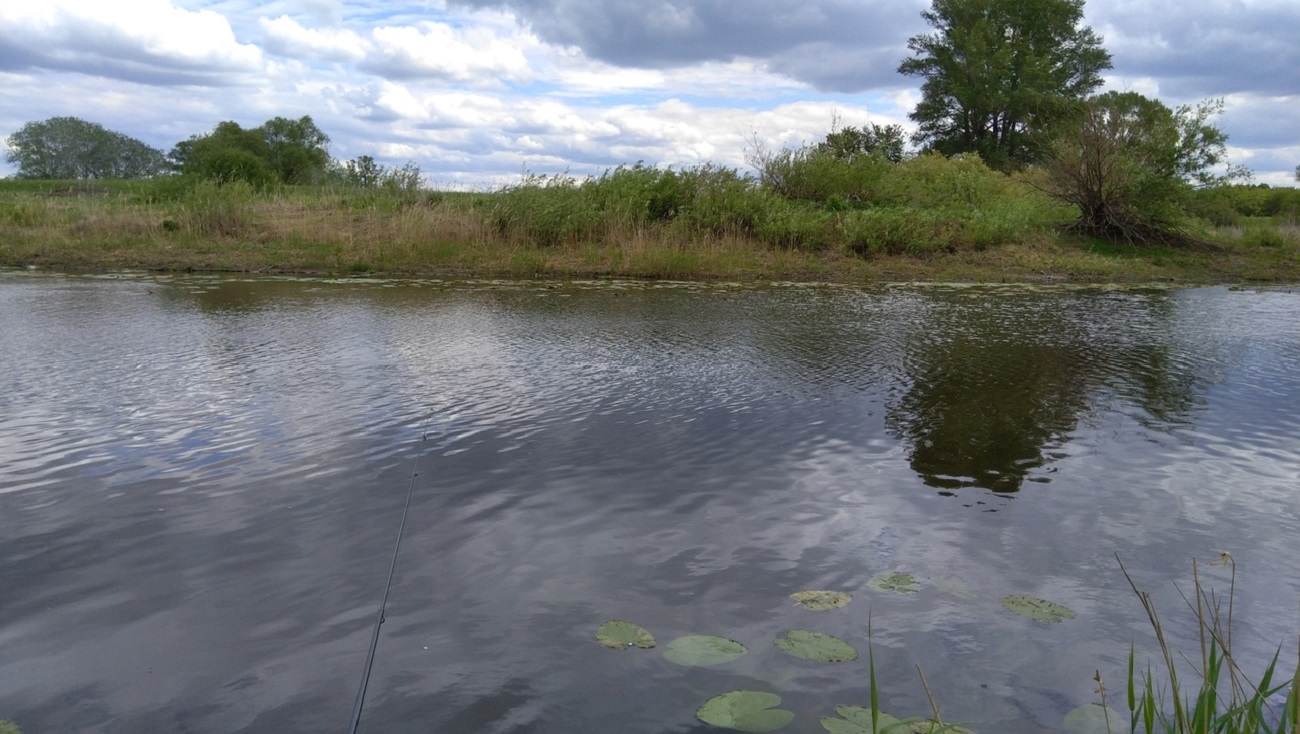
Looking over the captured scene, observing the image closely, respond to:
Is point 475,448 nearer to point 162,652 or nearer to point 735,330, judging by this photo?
point 162,652

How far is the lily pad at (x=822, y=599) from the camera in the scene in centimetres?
450

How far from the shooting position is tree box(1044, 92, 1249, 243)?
76.6 ft

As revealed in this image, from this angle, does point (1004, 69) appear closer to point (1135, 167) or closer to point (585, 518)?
point (1135, 167)

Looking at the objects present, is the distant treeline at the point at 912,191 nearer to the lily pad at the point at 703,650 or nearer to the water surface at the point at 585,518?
the water surface at the point at 585,518

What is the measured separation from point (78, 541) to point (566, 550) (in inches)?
104

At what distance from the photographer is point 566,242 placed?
2227 centimetres

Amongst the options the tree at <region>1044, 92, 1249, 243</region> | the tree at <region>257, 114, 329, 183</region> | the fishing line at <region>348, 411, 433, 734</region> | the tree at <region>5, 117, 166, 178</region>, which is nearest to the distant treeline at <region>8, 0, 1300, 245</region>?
the tree at <region>1044, 92, 1249, 243</region>

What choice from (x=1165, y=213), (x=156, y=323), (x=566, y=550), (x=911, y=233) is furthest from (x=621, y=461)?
(x=1165, y=213)

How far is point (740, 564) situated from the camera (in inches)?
196

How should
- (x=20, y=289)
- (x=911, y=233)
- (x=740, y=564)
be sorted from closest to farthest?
(x=740, y=564) → (x=20, y=289) → (x=911, y=233)

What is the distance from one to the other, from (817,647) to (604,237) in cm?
1883

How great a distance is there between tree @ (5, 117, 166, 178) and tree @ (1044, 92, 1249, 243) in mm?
58204

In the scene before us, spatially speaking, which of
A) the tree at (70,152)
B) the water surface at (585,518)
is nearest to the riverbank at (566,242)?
the water surface at (585,518)

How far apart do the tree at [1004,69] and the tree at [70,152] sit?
49.8 m
